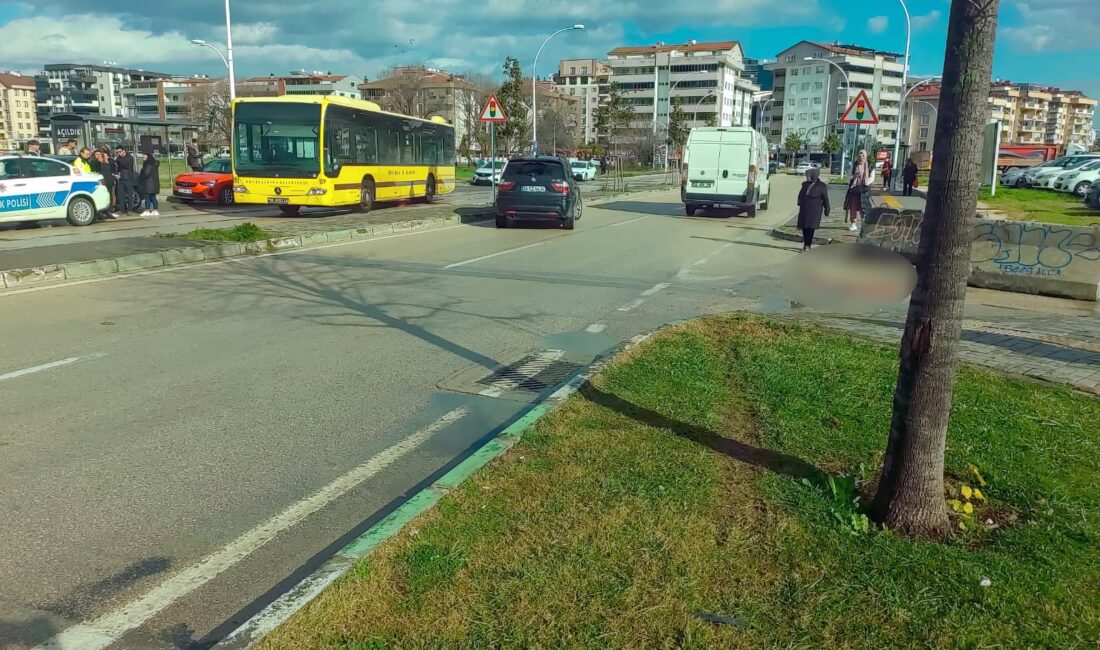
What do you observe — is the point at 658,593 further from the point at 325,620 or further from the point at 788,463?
the point at 788,463

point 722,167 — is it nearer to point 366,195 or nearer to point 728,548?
point 366,195

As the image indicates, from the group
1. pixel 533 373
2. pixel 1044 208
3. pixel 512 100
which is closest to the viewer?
pixel 533 373

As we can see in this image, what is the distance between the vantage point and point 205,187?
2495 centimetres

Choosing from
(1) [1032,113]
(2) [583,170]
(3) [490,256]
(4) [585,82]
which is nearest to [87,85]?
(4) [585,82]

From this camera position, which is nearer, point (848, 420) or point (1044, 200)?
point (848, 420)

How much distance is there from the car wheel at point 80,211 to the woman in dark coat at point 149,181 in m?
2.07

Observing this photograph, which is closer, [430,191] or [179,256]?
[179,256]

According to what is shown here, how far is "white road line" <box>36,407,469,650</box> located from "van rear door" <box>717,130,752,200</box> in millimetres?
20013

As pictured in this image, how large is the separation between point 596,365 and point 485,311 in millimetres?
3073

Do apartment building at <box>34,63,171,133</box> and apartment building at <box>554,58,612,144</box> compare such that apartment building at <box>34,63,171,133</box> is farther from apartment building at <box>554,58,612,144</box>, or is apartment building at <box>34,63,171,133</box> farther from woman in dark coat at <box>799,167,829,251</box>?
woman in dark coat at <box>799,167,829,251</box>

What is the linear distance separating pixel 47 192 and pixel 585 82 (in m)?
157

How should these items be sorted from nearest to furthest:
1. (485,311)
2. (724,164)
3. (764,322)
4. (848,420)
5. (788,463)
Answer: (788,463), (848,420), (764,322), (485,311), (724,164)

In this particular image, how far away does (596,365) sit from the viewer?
6.54m

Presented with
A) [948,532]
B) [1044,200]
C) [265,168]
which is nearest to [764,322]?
[948,532]
